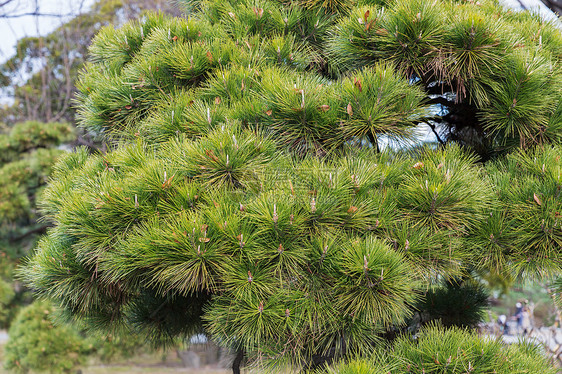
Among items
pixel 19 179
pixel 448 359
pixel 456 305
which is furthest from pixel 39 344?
pixel 448 359

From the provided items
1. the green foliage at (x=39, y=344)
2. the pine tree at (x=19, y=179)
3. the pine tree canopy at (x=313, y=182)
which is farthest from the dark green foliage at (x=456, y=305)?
the pine tree at (x=19, y=179)

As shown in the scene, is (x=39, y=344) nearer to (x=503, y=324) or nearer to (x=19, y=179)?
(x=19, y=179)

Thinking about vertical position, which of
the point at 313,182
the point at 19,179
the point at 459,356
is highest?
the point at 313,182

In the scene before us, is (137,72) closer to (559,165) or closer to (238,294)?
(238,294)

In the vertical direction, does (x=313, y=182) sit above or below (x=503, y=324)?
above

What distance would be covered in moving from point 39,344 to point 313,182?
9.69 ft

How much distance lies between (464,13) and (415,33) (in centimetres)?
15

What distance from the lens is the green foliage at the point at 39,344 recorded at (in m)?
3.12

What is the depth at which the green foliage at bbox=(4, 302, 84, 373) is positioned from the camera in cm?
312

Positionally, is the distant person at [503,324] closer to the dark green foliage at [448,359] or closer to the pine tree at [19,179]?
the dark green foliage at [448,359]

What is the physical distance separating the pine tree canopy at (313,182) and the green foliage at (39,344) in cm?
214

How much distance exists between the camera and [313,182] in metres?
1.03

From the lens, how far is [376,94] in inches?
43.1

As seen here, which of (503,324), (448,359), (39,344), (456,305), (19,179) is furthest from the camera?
(19,179)
